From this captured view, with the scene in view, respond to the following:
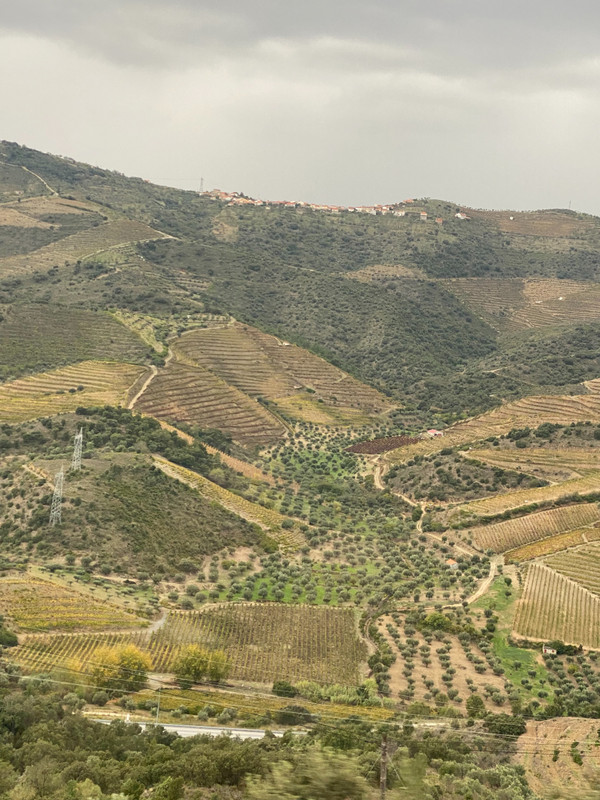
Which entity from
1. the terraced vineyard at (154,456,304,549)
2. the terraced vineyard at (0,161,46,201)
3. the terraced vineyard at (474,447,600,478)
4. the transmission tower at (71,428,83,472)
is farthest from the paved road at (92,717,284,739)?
the terraced vineyard at (0,161,46,201)

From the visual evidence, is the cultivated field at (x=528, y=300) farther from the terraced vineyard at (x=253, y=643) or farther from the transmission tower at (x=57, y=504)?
the transmission tower at (x=57, y=504)

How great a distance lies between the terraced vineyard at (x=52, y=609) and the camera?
43844 millimetres

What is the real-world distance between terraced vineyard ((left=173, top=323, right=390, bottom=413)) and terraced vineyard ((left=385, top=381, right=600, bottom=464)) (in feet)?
51.2

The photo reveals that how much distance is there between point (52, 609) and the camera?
45.3 metres

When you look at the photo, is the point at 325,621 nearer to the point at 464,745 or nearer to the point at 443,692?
the point at 443,692

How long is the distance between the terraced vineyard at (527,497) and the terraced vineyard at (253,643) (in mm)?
21402

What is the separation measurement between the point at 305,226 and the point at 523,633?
137711mm

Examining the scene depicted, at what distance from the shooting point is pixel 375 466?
87.3 metres

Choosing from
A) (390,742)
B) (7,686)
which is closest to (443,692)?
(390,742)

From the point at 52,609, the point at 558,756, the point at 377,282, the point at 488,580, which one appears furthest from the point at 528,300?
the point at 558,756

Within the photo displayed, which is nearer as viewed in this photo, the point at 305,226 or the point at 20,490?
the point at 20,490

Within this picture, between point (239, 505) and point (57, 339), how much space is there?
39.2 meters

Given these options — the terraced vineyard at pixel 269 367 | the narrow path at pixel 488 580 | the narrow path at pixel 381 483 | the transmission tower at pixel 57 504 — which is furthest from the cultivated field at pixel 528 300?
the transmission tower at pixel 57 504

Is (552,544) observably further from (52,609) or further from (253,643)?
(52,609)
